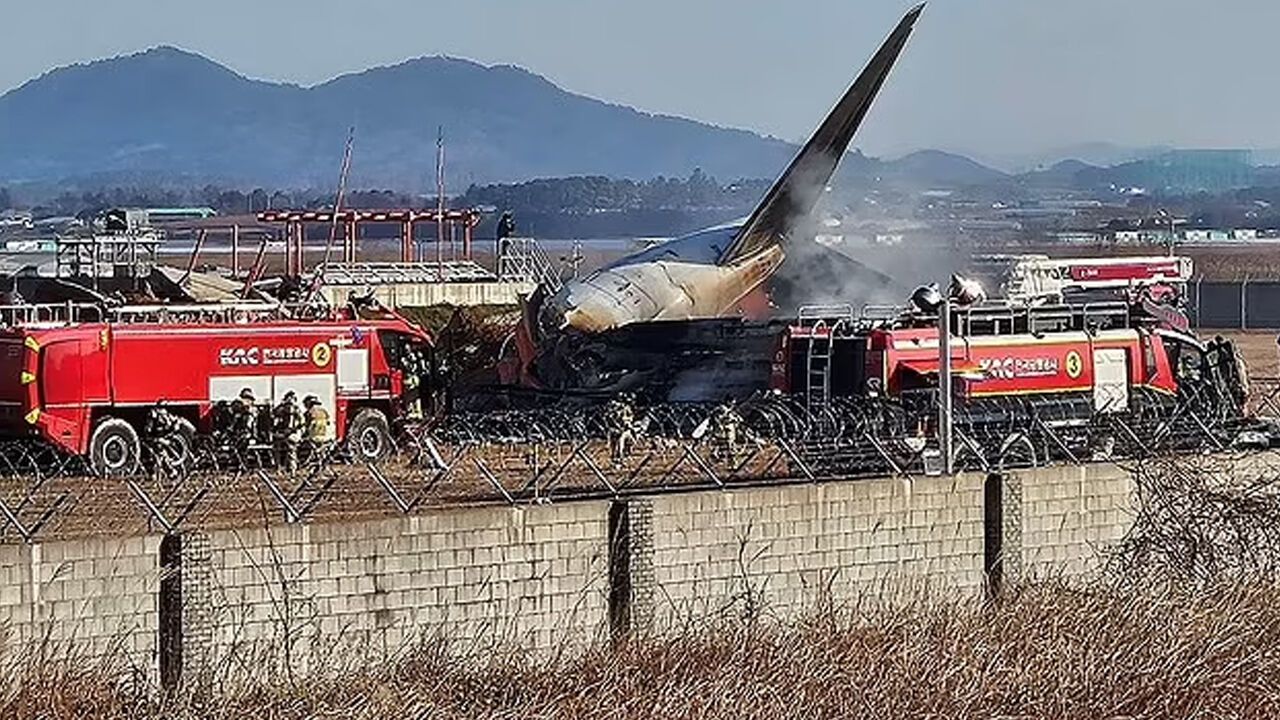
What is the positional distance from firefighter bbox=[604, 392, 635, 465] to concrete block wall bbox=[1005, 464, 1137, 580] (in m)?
5.37

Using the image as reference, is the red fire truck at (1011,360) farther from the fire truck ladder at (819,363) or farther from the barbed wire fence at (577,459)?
the barbed wire fence at (577,459)

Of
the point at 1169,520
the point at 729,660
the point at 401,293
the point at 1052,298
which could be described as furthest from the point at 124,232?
the point at 729,660

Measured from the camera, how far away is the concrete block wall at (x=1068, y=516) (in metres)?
25.7

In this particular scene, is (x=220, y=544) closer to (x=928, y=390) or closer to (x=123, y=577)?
(x=123, y=577)

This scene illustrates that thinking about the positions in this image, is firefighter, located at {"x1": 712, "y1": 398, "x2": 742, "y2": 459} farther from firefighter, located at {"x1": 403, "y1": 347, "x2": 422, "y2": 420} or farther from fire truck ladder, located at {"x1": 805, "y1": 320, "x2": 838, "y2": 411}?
firefighter, located at {"x1": 403, "y1": 347, "x2": 422, "y2": 420}

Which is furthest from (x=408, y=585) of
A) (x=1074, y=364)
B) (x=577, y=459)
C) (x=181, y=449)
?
(x=1074, y=364)

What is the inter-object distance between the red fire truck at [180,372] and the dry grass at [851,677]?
46.0 feet

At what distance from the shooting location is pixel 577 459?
29688 mm

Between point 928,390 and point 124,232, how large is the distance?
18165 mm

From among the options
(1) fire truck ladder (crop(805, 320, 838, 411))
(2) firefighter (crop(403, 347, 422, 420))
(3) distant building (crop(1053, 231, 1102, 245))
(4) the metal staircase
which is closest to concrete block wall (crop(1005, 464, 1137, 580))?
(1) fire truck ladder (crop(805, 320, 838, 411))

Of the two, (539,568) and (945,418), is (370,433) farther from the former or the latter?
(539,568)

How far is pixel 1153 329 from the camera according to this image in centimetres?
4031

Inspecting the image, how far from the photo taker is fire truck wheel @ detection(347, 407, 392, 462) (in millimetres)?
36656

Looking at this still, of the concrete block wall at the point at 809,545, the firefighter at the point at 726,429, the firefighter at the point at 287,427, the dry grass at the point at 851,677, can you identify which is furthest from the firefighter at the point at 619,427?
the dry grass at the point at 851,677
